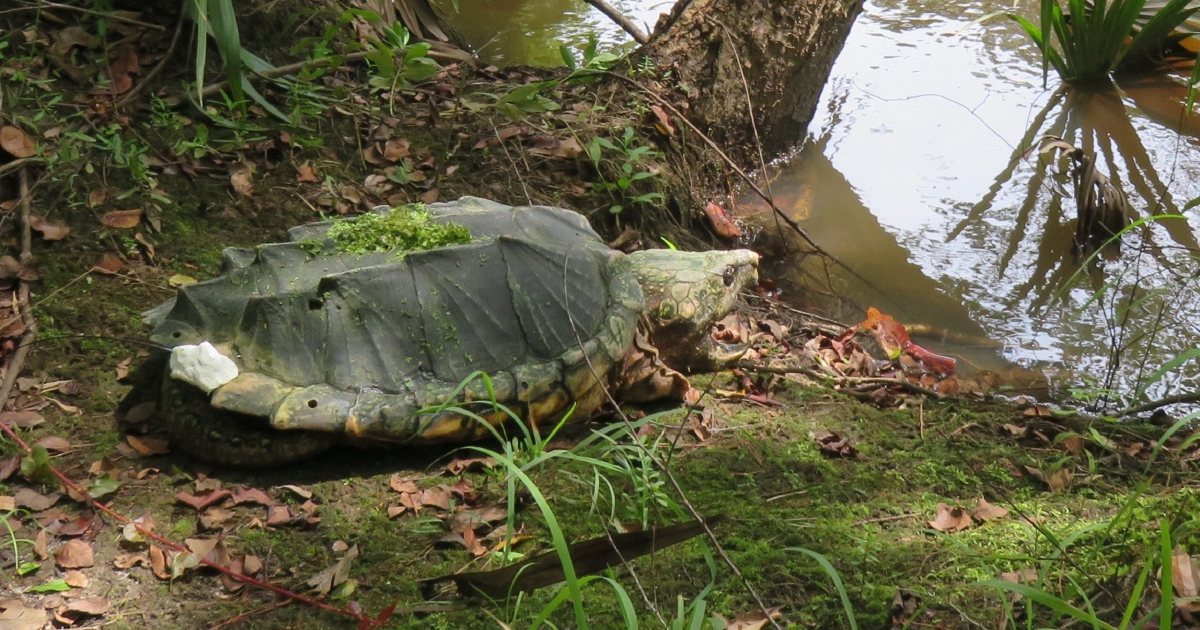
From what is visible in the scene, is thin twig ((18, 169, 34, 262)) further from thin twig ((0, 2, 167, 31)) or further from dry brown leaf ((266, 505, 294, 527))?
dry brown leaf ((266, 505, 294, 527))

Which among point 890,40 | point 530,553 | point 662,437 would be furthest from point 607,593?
point 890,40

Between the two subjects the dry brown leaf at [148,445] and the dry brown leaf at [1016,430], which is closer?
the dry brown leaf at [148,445]

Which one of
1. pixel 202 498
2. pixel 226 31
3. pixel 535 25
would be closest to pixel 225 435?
pixel 202 498

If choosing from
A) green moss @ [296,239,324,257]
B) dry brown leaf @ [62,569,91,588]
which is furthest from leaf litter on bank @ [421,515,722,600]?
green moss @ [296,239,324,257]

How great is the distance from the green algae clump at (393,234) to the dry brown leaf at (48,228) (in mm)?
1114

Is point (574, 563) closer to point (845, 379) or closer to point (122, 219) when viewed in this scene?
point (845, 379)

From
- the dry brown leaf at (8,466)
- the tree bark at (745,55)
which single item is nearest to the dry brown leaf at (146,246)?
the dry brown leaf at (8,466)

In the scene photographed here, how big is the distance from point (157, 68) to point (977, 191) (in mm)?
4456

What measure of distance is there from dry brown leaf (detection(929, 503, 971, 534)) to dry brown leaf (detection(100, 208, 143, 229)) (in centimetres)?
307

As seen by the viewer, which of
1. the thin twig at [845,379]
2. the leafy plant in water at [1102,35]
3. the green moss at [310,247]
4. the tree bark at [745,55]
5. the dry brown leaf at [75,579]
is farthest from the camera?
the leafy plant in water at [1102,35]

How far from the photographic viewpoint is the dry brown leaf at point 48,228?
312 centimetres

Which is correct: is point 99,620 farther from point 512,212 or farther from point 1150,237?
point 1150,237

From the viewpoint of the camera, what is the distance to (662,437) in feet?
9.02

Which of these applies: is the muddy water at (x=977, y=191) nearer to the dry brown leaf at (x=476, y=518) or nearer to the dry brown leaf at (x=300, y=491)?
the dry brown leaf at (x=476, y=518)
